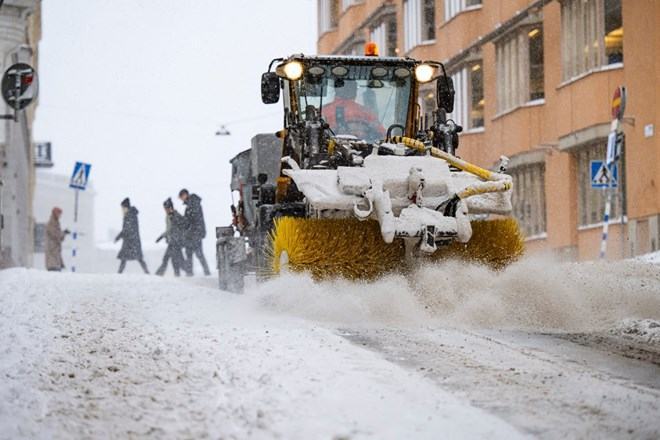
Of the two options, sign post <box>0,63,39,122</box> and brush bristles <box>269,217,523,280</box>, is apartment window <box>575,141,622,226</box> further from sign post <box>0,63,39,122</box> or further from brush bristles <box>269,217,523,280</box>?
brush bristles <box>269,217,523,280</box>

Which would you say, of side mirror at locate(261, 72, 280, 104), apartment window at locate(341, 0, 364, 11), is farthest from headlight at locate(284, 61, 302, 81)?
apartment window at locate(341, 0, 364, 11)

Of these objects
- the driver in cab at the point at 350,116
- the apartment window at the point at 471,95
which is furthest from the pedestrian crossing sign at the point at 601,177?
the apartment window at the point at 471,95

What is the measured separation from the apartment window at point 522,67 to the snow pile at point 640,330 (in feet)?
60.0

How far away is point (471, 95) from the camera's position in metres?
30.5

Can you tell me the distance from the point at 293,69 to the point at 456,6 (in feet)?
67.0

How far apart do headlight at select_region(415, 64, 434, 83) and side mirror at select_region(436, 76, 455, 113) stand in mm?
183

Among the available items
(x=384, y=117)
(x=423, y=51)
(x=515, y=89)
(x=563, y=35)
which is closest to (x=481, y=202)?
(x=384, y=117)

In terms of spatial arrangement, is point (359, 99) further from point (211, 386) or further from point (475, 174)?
point (211, 386)

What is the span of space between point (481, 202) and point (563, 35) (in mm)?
15483

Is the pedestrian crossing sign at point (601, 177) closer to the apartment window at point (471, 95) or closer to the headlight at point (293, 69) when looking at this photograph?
the headlight at point (293, 69)

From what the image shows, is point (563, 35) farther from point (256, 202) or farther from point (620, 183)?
point (256, 202)

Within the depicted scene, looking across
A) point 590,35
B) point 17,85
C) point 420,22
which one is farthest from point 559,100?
point 17,85

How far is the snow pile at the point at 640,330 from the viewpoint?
7.80 meters

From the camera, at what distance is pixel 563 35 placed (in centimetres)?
2436
